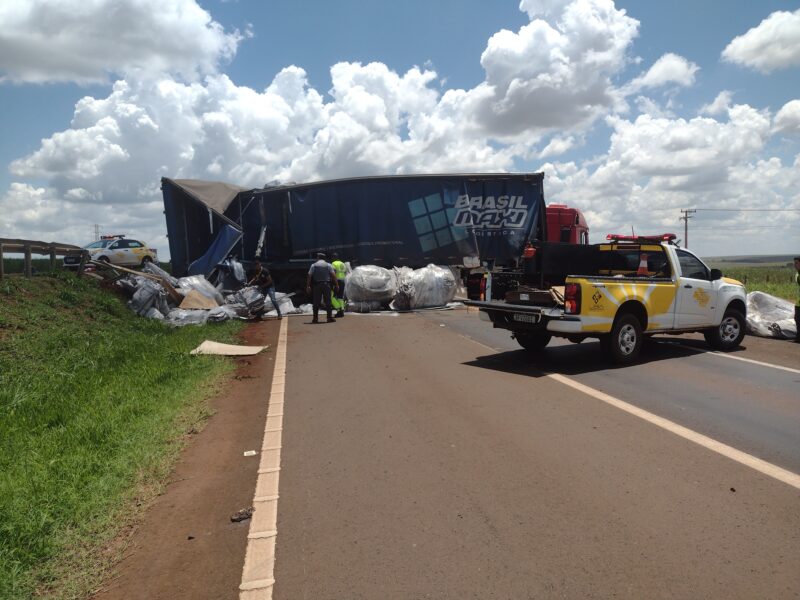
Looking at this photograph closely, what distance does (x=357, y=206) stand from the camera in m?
19.1

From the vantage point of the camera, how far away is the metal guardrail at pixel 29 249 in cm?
1324

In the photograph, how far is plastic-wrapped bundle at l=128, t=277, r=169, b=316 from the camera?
15398mm

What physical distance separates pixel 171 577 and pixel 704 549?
9.42ft

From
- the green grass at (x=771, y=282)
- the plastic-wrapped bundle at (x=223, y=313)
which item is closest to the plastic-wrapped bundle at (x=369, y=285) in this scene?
the plastic-wrapped bundle at (x=223, y=313)

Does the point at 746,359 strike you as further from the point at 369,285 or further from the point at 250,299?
the point at 250,299

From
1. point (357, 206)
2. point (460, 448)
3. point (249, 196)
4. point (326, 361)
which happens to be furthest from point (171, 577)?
point (249, 196)

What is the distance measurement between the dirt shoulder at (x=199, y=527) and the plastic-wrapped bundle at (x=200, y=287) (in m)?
11.1

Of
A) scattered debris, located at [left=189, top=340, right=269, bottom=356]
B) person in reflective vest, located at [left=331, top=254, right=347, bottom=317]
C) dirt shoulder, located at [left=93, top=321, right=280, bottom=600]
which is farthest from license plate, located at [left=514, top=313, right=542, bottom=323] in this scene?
person in reflective vest, located at [left=331, top=254, right=347, bottom=317]

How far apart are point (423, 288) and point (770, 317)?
857 centimetres

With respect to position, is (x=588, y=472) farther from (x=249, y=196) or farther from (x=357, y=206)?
(x=249, y=196)

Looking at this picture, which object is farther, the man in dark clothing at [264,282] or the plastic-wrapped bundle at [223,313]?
the man in dark clothing at [264,282]

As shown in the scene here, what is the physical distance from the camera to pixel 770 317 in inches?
517

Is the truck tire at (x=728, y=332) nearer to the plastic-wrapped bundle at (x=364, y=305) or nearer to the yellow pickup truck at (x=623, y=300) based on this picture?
the yellow pickup truck at (x=623, y=300)

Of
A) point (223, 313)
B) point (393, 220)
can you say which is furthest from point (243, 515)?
point (393, 220)
